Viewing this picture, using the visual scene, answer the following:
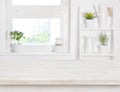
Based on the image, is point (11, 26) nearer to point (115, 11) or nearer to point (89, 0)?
point (89, 0)

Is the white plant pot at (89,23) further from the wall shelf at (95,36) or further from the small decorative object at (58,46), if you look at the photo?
the small decorative object at (58,46)

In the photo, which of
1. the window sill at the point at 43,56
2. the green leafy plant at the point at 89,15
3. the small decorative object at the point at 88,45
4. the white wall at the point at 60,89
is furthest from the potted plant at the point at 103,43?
the white wall at the point at 60,89

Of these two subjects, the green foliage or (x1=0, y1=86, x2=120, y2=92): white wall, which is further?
the green foliage

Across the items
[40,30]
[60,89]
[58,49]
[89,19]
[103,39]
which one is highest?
[89,19]

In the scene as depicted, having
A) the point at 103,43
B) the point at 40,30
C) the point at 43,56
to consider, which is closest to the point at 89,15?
the point at 103,43

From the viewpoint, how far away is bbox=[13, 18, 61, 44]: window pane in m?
2.95

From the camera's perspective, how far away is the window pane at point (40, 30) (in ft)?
9.67

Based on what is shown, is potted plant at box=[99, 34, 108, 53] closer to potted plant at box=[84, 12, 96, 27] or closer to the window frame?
potted plant at box=[84, 12, 96, 27]

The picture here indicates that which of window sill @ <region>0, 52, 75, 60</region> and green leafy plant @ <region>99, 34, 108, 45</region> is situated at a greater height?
green leafy plant @ <region>99, 34, 108, 45</region>

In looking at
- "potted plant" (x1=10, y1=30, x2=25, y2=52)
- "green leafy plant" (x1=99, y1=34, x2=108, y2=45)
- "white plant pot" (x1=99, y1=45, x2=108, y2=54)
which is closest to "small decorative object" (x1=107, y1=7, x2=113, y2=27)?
"green leafy plant" (x1=99, y1=34, x2=108, y2=45)

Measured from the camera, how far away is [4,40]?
9.52ft

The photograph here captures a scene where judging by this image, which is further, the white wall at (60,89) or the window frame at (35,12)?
the window frame at (35,12)

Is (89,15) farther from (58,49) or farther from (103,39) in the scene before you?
(58,49)

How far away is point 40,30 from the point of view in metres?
2.97
